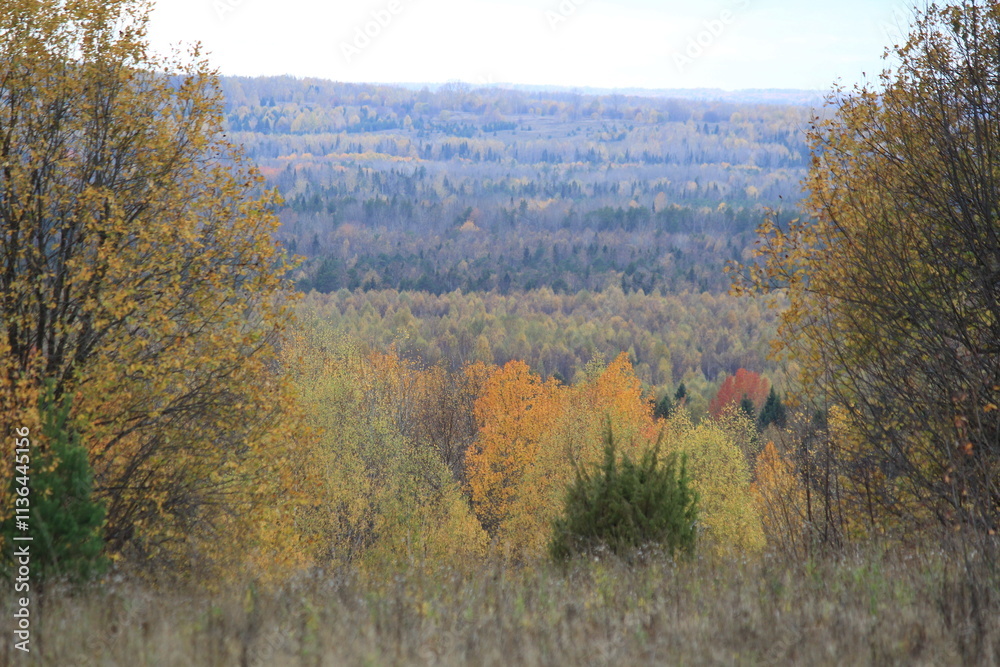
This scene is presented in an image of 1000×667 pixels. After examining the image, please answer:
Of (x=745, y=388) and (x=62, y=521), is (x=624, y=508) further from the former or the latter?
(x=745, y=388)

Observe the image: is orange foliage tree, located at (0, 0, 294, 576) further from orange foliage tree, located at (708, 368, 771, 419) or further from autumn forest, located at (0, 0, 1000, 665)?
orange foliage tree, located at (708, 368, 771, 419)

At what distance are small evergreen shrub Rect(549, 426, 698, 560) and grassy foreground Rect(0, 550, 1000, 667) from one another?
126 inches

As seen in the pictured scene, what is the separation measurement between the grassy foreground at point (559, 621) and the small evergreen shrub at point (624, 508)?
3211 mm

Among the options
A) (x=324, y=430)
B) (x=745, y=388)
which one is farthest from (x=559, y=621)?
(x=745, y=388)

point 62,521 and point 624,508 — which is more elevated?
point 62,521

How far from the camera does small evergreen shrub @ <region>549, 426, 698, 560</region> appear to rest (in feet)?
32.1

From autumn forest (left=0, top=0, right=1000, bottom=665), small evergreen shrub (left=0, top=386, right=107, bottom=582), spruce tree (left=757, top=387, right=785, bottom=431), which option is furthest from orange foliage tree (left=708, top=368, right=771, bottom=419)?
small evergreen shrub (left=0, top=386, right=107, bottom=582)

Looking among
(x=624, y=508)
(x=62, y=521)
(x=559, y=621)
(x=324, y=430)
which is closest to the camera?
(x=559, y=621)

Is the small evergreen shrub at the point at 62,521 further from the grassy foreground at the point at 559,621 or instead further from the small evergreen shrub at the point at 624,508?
the small evergreen shrub at the point at 624,508

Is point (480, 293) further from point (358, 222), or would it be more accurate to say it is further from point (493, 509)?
point (493, 509)

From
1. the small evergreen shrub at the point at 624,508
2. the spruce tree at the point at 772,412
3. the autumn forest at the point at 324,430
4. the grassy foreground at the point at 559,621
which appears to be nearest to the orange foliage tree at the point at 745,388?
the spruce tree at the point at 772,412

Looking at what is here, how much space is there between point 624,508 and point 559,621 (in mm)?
4805

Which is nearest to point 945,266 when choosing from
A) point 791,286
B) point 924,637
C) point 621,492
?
point 791,286

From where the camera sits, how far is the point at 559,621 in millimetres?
5234
